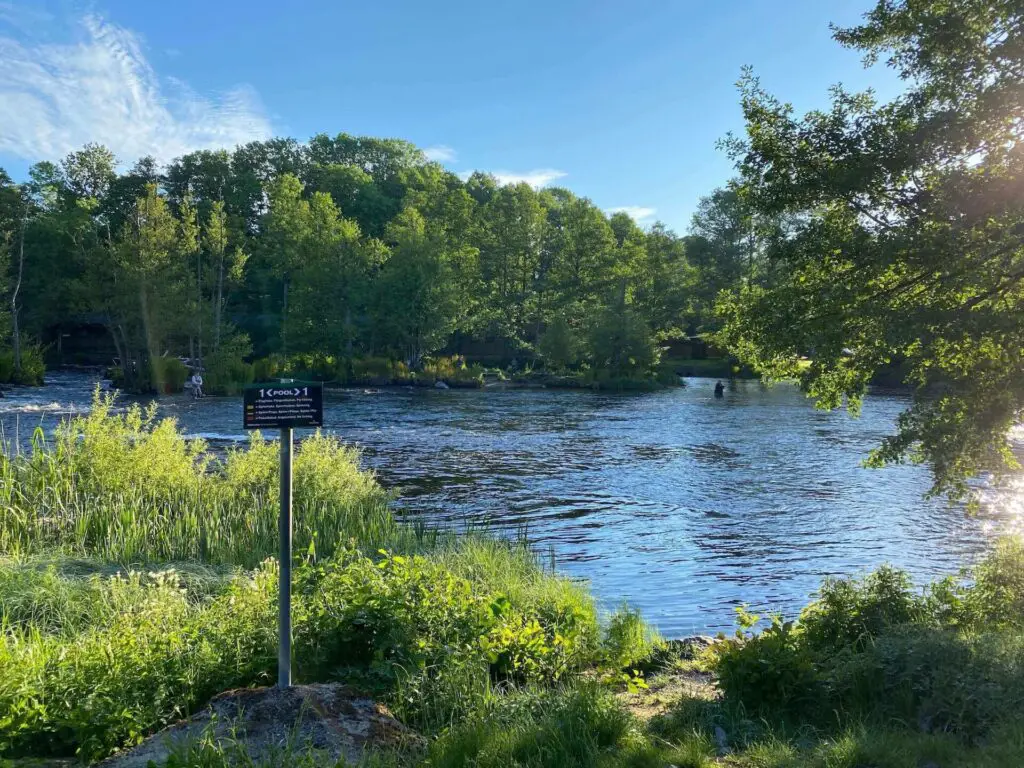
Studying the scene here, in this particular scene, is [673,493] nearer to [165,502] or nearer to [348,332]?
[165,502]

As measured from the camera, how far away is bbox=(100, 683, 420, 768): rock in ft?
12.1

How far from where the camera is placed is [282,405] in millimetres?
4410

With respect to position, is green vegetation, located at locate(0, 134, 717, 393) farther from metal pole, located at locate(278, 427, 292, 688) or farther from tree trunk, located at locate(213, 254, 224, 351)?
metal pole, located at locate(278, 427, 292, 688)

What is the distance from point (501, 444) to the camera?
24047 millimetres

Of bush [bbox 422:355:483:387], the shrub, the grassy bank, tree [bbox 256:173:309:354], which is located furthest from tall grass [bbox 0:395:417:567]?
tree [bbox 256:173:309:354]

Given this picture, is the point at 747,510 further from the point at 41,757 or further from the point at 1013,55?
the point at 41,757

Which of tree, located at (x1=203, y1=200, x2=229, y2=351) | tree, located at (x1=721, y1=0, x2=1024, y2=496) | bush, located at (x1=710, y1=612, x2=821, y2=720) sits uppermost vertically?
tree, located at (x1=203, y1=200, x2=229, y2=351)

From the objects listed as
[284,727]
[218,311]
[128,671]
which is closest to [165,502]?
[128,671]

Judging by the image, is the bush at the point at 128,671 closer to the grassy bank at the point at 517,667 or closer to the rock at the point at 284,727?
the grassy bank at the point at 517,667

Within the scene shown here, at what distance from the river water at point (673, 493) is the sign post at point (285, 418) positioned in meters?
5.39

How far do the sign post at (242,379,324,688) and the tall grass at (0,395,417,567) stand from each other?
4.32m

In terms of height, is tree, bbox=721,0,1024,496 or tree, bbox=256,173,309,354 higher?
tree, bbox=256,173,309,354

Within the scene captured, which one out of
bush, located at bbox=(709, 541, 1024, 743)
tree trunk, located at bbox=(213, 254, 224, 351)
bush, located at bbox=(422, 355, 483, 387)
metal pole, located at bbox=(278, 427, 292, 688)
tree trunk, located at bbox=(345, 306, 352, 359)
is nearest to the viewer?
metal pole, located at bbox=(278, 427, 292, 688)

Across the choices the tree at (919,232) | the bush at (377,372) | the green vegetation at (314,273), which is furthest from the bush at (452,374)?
the tree at (919,232)
